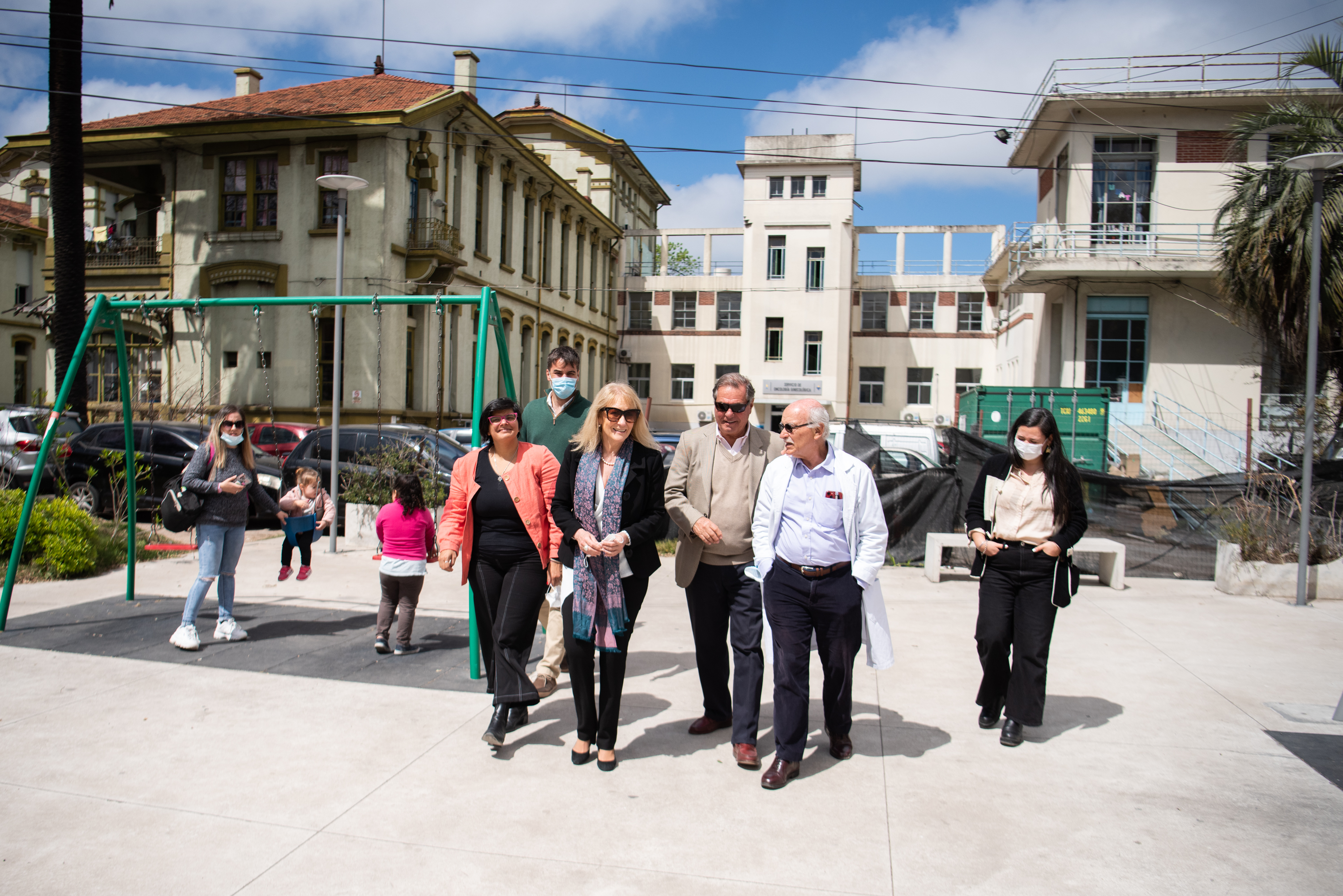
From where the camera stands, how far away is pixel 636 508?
4.53 metres

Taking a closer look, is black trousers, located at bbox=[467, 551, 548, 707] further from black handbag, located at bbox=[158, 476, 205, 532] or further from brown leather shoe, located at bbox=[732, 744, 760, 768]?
black handbag, located at bbox=[158, 476, 205, 532]

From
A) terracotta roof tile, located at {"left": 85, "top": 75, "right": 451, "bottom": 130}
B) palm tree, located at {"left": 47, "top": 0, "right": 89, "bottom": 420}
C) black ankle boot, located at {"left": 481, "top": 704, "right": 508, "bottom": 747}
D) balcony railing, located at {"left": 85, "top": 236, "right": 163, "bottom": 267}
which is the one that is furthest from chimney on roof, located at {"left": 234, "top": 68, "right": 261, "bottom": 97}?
black ankle boot, located at {"left": 481, "top": 704, "right": 508, "bottom": 747}

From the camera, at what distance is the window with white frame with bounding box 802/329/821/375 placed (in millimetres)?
39031

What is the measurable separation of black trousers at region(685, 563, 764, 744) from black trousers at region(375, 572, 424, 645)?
2.68 metres

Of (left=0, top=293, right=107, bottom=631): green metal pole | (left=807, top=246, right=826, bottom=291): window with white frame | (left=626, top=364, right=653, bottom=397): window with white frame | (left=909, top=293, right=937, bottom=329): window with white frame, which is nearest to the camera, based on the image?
(left=0, top=293, right=107, bottom=631): green metal pole

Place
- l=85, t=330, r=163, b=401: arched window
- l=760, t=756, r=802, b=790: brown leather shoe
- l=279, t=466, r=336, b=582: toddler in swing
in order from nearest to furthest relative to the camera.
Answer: l=760, t=756, r=802, b=790: brown leather shoe → l=279, t=466, r=336, b=582: toddler in swing → l=85, t=330, r=163, b=401: arched window

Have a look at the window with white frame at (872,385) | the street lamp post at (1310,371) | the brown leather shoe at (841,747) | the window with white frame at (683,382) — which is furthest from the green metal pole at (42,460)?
the window with white frame at (872,385)

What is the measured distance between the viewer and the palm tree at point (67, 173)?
14227 millimetres

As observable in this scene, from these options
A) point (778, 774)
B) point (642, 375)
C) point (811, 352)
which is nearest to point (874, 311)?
point (811, 352)

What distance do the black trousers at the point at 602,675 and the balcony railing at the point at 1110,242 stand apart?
781 inches

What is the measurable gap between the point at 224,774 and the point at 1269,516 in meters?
10.6

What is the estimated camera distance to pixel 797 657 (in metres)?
4.38

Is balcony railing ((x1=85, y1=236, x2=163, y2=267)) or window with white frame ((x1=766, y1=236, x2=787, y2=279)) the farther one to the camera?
window with white frame ((x1=766, y1=236, x2=787, y2=279))

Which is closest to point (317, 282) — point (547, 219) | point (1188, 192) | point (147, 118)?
point (147, 118)
